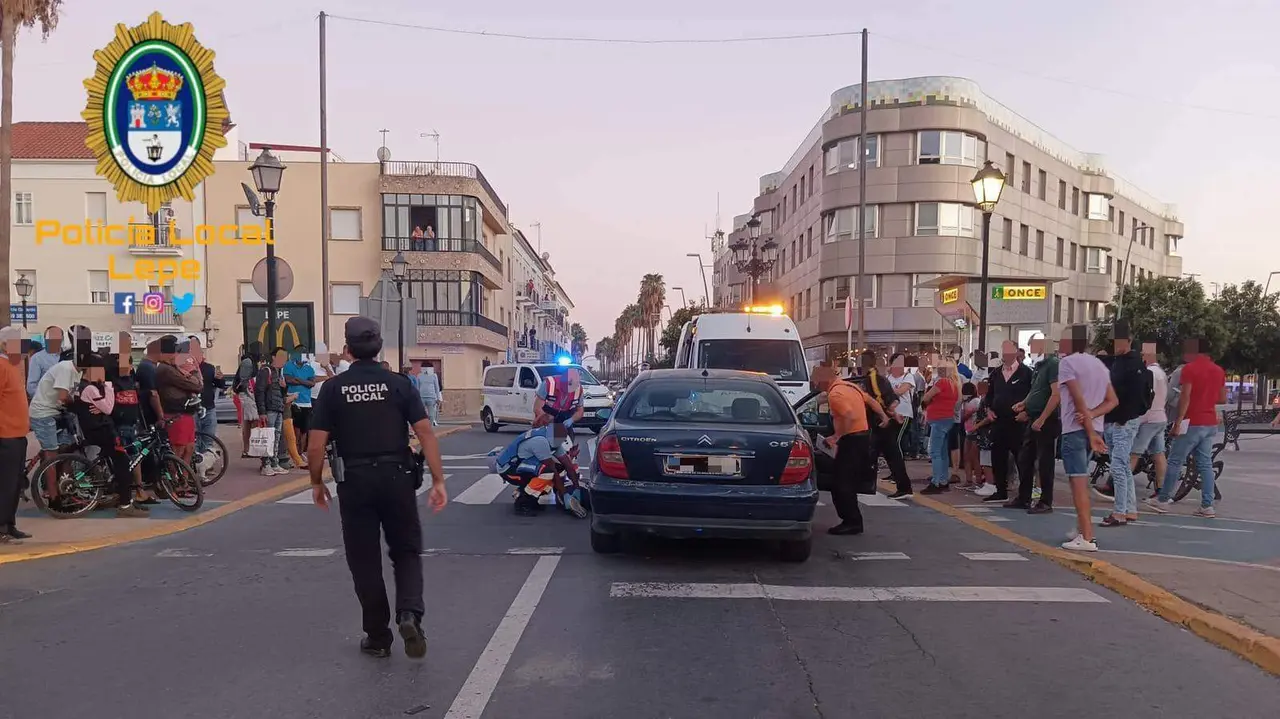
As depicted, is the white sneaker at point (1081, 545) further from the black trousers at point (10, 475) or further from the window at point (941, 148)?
the window at point (941, 148)

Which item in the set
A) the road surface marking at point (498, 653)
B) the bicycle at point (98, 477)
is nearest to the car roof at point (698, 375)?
the road surface marking at point (498, 653)

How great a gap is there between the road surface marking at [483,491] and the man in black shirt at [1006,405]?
6.02m

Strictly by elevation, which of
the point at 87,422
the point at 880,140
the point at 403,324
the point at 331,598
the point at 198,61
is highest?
the point at 880,140

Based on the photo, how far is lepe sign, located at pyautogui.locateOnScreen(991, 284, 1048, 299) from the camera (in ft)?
85.3

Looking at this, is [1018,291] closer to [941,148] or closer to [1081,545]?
[941,148]

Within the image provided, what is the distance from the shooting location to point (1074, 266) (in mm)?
51125

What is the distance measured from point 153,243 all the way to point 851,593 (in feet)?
135

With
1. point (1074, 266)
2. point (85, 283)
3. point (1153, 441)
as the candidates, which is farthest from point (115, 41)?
point (1074, 266)

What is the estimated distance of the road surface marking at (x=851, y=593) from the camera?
19.6 ft

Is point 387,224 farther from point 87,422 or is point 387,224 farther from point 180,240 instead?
point 87,422

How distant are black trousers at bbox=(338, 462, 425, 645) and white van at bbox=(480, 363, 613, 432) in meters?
16.2

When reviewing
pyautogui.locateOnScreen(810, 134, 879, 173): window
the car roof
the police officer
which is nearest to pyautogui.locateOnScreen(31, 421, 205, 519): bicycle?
the car roof

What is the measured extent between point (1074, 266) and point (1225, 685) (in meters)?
52.5

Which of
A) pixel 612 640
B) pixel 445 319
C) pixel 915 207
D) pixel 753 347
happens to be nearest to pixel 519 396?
pixel 753 347
